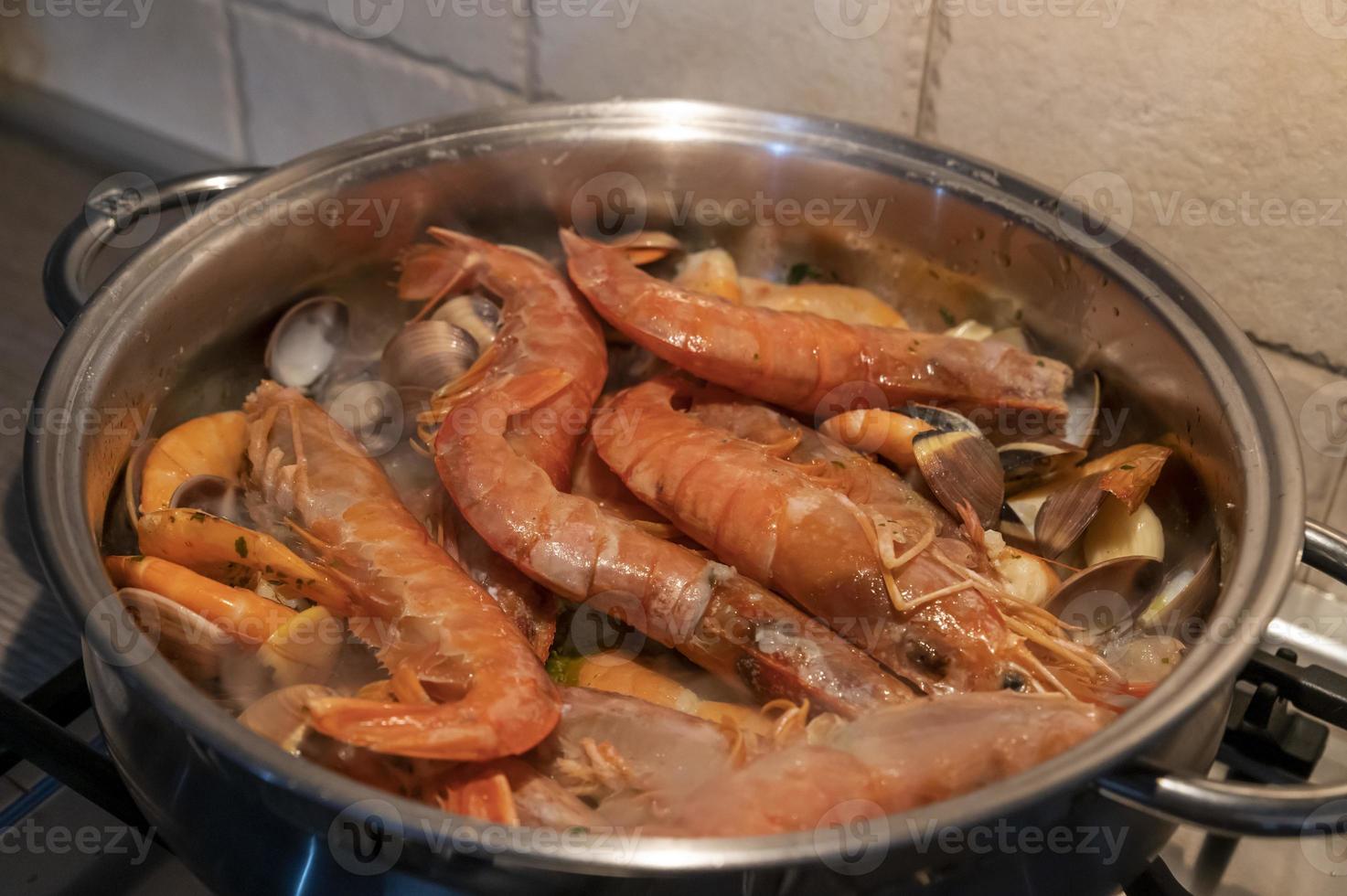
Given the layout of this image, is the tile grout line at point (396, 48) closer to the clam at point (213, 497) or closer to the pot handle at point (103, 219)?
Result: the pot handle at point (103, 219)

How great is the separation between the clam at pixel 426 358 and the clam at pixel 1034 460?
575mm

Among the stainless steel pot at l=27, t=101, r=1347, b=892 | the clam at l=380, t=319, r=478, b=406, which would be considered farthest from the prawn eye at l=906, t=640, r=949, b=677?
the clam at l=380, t=319, r=478, b=406

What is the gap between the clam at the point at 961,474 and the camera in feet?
3.52

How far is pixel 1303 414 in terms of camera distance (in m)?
1.35

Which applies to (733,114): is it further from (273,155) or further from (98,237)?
(273,155)

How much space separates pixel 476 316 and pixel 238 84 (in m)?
1.02

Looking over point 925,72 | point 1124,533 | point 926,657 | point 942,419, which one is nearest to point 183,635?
point 926,657

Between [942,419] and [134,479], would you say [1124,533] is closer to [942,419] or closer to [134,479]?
[942,419]

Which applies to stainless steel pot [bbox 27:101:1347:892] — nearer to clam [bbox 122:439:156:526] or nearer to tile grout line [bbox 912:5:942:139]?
clam [bbox 122:439:156:526]

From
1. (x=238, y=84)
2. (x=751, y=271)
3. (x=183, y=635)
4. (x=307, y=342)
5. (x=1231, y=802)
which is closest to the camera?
(x=1231, y=802)

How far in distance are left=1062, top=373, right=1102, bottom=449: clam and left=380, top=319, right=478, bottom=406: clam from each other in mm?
641

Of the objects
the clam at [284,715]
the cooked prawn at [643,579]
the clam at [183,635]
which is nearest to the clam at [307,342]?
the cooked prawn at [643,579]

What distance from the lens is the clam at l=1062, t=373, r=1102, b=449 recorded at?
1182mm

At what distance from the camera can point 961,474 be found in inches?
42.3
